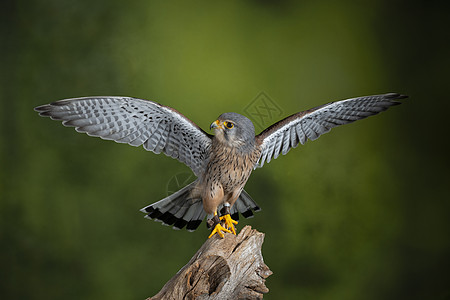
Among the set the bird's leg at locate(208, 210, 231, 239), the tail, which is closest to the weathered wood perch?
the bird's leg at locate(208, 210, 231, 239)

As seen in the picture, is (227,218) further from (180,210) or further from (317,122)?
(317,122)

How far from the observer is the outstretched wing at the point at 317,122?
2619mm

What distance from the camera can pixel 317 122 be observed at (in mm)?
2762

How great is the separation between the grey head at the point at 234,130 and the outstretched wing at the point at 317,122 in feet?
0.64

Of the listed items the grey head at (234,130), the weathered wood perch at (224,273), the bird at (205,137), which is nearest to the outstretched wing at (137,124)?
the bird at (205,137)

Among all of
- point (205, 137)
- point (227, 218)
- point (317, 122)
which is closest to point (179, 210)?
point (227, 218)

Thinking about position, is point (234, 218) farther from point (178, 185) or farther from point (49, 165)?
point (49, 165)

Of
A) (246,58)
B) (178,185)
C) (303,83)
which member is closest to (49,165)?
(178,185)

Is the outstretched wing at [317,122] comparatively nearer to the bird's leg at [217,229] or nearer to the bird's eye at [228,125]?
the bird's eye at [228,125]

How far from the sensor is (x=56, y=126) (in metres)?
3.50

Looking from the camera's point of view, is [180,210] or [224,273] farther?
[180,210]

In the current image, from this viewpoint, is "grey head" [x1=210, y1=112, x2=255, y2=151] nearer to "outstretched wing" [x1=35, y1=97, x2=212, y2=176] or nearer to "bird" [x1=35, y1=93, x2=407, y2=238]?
"bird" [x1=35, y1=93, x2=407, y2=238]

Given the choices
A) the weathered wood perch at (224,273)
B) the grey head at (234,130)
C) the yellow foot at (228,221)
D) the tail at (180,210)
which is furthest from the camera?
the tail at (180,210)

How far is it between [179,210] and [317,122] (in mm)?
924
